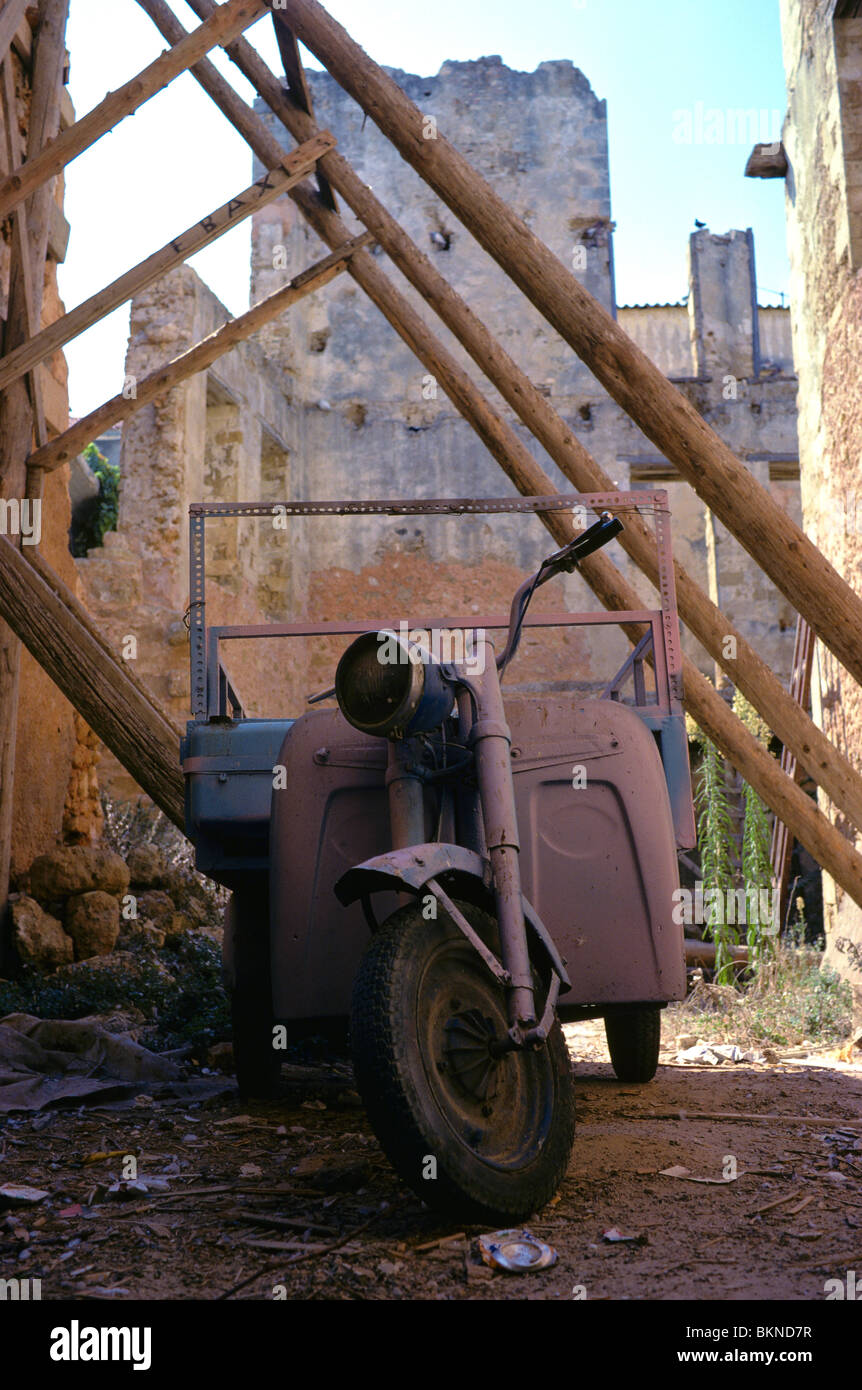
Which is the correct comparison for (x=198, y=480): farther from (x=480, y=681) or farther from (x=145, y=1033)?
(x=480, y=681)

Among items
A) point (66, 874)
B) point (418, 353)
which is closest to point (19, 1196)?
point (66, 874)

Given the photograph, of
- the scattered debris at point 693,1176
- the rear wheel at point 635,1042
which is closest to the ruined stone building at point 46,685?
the rear wheel at point 635,1042

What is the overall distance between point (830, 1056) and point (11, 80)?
611 cm

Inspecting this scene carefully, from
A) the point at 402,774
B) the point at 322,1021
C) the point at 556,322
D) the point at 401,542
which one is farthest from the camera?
the point at 401,542

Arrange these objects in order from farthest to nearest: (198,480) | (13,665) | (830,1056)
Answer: (198,480) < (13,665) < (830,1056)

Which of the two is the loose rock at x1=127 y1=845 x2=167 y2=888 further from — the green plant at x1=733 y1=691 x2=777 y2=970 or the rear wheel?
the rear wheel

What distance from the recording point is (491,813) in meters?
2.48

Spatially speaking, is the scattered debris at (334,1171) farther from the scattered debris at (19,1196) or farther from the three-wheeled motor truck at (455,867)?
the scattered debris at (19,1196)

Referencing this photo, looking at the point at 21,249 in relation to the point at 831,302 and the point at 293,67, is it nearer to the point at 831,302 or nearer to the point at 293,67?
the point at 293,67

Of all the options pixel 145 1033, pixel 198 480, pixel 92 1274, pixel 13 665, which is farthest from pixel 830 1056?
pixel 198 480

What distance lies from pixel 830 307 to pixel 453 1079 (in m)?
5.78

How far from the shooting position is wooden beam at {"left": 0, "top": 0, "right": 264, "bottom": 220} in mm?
5023

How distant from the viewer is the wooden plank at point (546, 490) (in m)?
5.05

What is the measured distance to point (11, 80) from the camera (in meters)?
6.11
